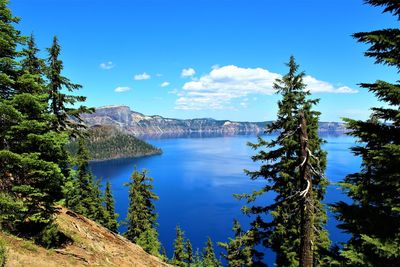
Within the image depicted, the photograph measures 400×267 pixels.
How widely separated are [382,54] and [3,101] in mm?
15762

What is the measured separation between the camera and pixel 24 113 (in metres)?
16.3

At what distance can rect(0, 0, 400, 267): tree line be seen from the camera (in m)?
8.49

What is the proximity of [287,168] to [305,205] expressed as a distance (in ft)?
28.9

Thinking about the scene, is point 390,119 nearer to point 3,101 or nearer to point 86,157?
point 3,101

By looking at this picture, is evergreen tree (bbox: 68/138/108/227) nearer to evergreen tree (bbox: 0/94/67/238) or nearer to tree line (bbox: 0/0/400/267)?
tree line (bbox: 0/0/400/267)

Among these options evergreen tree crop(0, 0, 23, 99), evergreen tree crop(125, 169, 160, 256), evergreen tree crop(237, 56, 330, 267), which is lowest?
evergreen tree crop(125, 169, 160, 256)

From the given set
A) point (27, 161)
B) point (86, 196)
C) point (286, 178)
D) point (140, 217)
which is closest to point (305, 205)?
point (286, 178)

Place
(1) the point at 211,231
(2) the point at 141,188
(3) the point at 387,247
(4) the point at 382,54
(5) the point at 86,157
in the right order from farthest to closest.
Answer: (1) the point at 211,231 < (5) the point at 86,157 < (2) the point at 141,188 < (4) the point at 382,54 < (3) the point at 387,247

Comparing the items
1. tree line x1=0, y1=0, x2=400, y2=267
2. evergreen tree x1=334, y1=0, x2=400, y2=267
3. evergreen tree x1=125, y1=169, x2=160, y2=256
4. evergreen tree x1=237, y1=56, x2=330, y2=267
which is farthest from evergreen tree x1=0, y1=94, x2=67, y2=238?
evergreen tree x1=125, y1=169, x2=160, y2=256

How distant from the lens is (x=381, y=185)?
8.78 meters

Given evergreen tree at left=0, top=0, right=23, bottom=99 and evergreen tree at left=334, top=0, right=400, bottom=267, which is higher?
evergreen tree at left=0, top=0, right=23, bottom=99

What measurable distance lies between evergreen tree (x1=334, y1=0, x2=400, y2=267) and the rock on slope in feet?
41.9

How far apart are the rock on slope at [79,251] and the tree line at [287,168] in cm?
130

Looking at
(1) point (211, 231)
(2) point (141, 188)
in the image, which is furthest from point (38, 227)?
(1) point (211, 231)
